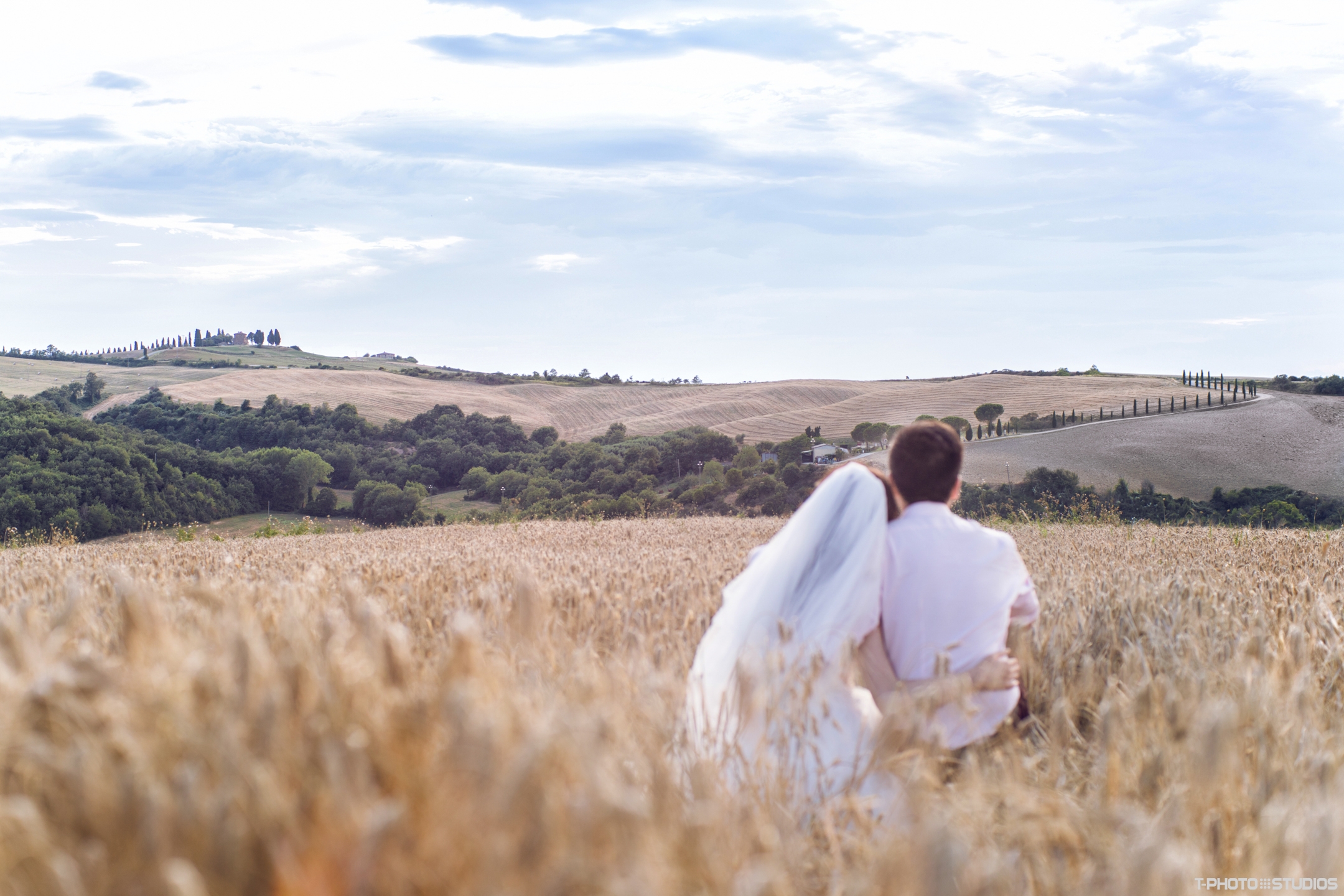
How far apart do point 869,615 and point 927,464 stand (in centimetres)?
78

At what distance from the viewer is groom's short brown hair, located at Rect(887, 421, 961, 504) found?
376cm

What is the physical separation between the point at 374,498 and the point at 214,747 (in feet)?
166

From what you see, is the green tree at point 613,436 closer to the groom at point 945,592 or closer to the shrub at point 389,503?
the shrub at point 389,503

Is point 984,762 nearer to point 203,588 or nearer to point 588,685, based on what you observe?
point 588,685

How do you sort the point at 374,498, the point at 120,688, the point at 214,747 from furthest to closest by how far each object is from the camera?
the point at 374,498 < the point at 120,688 < the point at 214,747

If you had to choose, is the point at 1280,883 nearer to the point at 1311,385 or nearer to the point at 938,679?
the point at 938,679

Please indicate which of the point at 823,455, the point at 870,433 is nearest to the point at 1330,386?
the point at 870,433

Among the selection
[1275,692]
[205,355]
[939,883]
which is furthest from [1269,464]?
[205,355]

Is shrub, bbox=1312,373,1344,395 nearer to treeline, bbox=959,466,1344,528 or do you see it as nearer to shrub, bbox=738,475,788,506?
treeline, bbox=959,466,1344,528

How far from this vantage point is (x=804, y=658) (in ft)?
10.8

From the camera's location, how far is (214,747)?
1.46m

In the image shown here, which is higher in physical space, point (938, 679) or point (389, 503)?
point (938, 679)

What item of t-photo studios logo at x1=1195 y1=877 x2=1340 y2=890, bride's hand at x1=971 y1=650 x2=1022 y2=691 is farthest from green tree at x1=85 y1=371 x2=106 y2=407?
t-photo studios logo at x1=1195 y1=877 x2=1340 y2=890

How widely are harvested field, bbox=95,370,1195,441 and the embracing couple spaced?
5582 centimetres
